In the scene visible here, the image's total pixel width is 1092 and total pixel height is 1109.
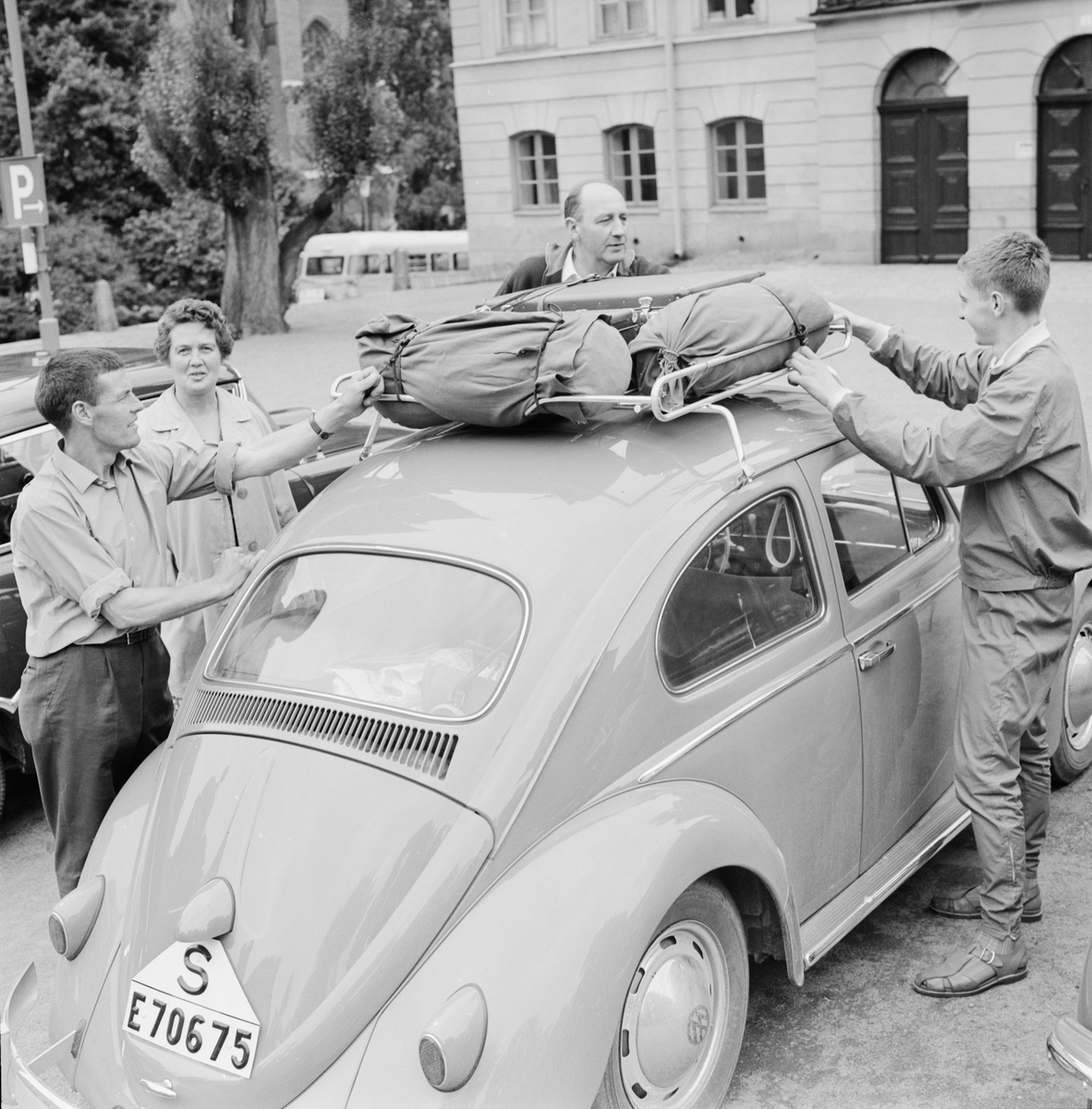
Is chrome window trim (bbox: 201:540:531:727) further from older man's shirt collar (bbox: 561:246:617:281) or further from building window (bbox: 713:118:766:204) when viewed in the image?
building window (bbox: 713:118:766:204)

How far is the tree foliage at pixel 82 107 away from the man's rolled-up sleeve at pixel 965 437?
29.9 meters

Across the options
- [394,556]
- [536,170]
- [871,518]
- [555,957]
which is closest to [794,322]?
[871,518]

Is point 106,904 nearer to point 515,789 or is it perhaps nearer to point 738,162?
point 515,789

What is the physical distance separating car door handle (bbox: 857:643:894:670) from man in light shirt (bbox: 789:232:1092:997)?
24cm

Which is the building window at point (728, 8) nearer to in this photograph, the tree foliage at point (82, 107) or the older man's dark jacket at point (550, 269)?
the tree foliage at point (82, 107)

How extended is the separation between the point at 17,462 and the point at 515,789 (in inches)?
139

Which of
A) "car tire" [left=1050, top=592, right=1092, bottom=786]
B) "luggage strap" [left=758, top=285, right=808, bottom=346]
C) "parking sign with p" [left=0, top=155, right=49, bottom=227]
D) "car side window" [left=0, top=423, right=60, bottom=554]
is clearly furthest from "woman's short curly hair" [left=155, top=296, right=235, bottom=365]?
"parking sign with p" [left=0, top=155, right=49, bottom=227]

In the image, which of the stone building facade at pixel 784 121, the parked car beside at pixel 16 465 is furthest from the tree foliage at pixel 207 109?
the parked car beside at pixel 16 465

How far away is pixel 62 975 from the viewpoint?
3.55m

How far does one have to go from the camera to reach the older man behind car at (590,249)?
6.04m

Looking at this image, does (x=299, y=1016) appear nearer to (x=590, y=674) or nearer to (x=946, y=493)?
(x=590, y=674)

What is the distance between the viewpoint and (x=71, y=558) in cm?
415

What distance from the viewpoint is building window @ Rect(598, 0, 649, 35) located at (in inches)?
1078

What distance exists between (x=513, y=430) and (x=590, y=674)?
1058mm
